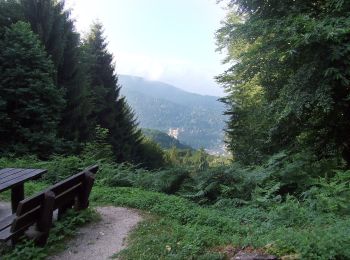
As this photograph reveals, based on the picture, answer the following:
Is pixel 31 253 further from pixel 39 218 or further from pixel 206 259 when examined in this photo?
pixel 206 259

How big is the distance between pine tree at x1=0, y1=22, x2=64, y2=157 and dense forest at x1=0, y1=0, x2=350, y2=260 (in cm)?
5

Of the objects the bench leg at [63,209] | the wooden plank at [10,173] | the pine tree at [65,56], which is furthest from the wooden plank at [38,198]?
the pine tree at [65,56]

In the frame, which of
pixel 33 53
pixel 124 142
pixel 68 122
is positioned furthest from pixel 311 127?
pixel 124 142

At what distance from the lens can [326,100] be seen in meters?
9.12

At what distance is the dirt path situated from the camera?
5.50 metres

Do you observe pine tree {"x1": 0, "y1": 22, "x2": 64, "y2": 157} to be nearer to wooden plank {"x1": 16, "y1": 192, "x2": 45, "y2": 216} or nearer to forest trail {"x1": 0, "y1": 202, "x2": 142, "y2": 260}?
forest trail {"x1": 0, "y1": 202, "x2": 142, "y2": 260}

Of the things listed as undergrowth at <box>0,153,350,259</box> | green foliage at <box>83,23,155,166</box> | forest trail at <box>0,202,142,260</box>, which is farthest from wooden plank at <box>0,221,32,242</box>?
green foliage at <box>83,23,155,166</box>

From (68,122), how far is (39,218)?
18.0 m

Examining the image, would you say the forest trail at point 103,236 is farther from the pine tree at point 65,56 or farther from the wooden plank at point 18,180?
the pine tree at point 65,56

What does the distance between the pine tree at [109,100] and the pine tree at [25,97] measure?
16.4 metres

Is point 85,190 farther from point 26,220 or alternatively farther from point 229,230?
point 229,230

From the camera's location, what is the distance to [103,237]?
→ 20.3ft

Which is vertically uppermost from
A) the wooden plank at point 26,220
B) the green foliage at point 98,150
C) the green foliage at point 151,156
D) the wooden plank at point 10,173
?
the wooden plank at point 10,173

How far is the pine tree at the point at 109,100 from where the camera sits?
33125mm
